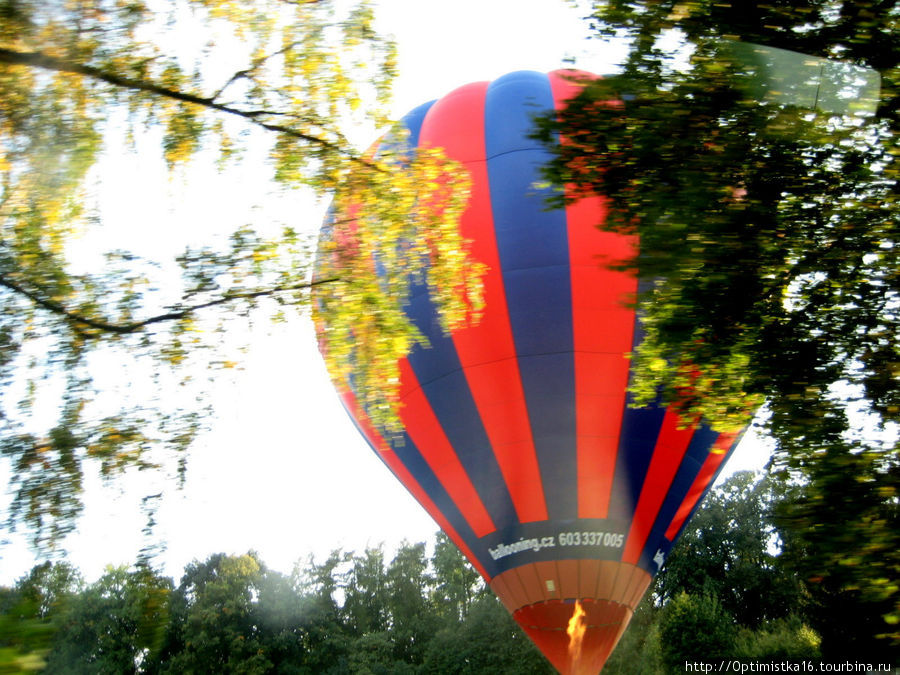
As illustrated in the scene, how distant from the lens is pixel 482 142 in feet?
38.0

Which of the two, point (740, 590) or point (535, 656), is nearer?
point (535, 656)

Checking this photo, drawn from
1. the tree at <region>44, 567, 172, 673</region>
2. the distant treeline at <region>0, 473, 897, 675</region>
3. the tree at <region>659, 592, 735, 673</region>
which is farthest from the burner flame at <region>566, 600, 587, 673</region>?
the tree at <region>659, 592, 735, 673</region>

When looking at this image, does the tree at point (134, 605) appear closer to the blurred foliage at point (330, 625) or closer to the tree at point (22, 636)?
the tree at point (22, 636)

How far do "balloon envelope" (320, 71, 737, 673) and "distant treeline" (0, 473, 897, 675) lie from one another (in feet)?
37.1

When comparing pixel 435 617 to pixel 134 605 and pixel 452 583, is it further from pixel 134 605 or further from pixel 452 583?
pixel 134 605

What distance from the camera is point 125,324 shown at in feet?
14.1

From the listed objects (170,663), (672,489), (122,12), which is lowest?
(170,663)

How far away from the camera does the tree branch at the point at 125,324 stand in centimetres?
404

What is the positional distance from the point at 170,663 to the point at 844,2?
36484mm

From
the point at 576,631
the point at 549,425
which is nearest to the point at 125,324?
the point at 549,425

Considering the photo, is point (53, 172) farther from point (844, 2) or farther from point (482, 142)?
point (482, 142)

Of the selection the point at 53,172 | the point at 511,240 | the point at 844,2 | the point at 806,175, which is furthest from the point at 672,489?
the point at 53,172

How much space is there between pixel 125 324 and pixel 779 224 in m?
4.24

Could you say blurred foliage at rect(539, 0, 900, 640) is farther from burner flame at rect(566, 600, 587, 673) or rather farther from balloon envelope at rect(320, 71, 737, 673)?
burner flame at rect(566, 600, 587, 673)
